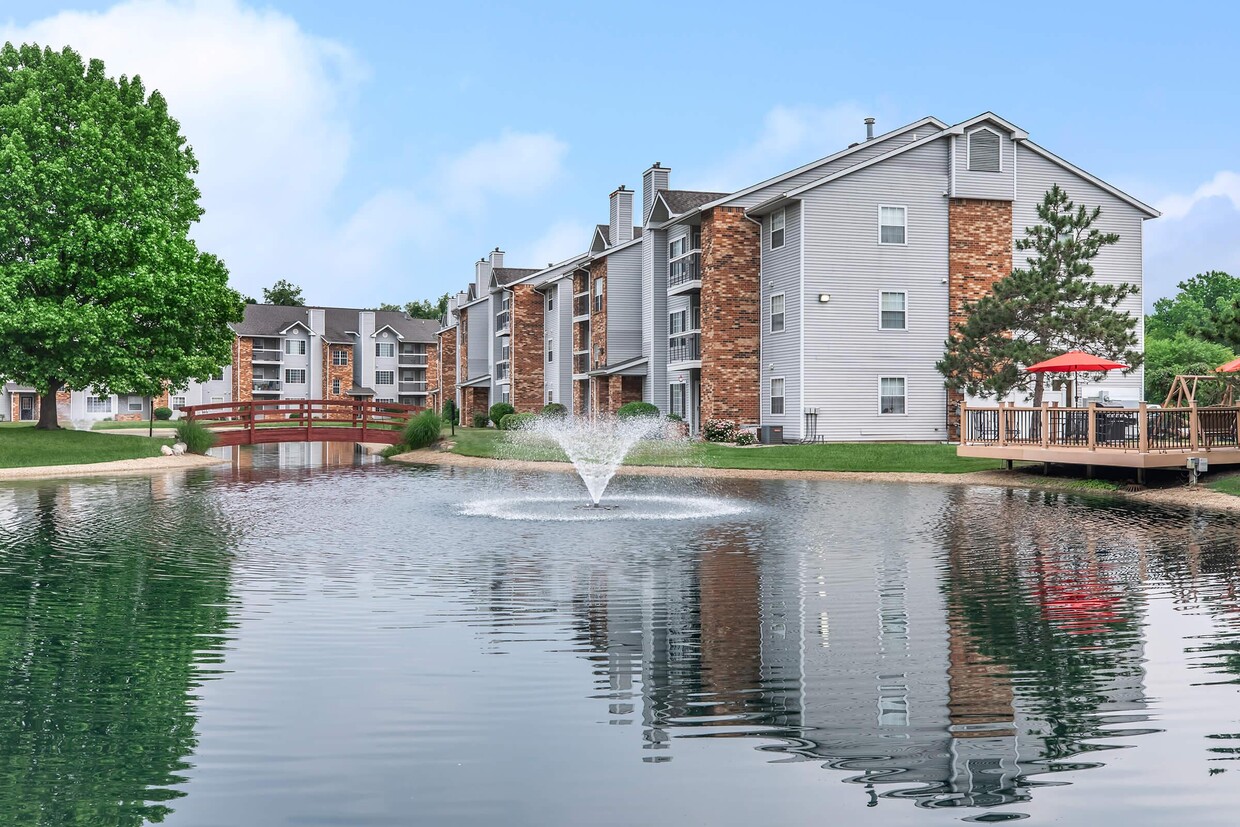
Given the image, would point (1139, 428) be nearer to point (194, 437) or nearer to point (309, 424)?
point (194, 437)

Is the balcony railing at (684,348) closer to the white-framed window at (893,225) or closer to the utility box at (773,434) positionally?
the utility box at (773,434)

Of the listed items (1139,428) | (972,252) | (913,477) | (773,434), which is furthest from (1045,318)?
(773,434)

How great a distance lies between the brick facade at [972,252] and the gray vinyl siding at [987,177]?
28 centimetres

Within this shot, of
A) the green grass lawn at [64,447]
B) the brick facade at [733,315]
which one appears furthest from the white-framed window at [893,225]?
the green grass lawn at [64,447]

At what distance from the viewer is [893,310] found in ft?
141

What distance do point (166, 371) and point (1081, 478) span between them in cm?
3139

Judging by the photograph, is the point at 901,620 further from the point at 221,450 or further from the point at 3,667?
the point at 221,450

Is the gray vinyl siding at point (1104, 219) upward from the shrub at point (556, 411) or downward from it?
upward

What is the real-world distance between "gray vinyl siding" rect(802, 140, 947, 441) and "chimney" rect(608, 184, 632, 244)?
21601 millimetres

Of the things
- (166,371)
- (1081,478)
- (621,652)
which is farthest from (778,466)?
(621,652)

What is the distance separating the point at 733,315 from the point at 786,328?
2.88 meters

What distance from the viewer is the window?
145 ft

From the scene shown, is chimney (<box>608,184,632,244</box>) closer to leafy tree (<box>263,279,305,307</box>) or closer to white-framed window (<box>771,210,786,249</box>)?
white-framed window (<box>771,210,786,249</box>)

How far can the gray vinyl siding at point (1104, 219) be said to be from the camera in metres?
43.9
